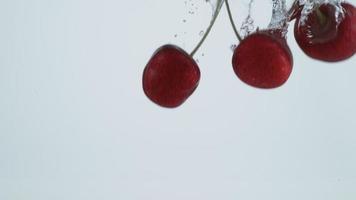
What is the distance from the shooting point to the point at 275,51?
1.79 ft

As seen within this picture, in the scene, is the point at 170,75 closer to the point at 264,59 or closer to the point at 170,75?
the point at 170,75

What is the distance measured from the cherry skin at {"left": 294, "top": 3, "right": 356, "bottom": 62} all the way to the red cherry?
1.1 inches

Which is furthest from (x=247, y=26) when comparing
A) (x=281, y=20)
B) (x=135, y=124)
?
(x=135, y=124)

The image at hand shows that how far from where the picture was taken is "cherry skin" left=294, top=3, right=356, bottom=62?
1.81ft

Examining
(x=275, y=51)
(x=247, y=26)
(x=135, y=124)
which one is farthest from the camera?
(x=135, y=124)

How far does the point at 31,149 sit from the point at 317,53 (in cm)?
69

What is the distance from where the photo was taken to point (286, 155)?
1.08 metres

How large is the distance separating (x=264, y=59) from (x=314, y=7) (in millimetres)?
79

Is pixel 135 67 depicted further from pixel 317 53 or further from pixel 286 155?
pixel 317 53

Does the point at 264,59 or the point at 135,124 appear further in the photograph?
the point at 135,124

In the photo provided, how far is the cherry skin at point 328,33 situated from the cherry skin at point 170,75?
0.40 ft

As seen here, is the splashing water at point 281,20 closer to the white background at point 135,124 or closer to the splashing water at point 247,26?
the splashing water at point 247,26

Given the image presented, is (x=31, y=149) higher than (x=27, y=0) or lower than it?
lower

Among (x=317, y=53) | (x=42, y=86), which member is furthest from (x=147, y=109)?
(x=317, y=53)
